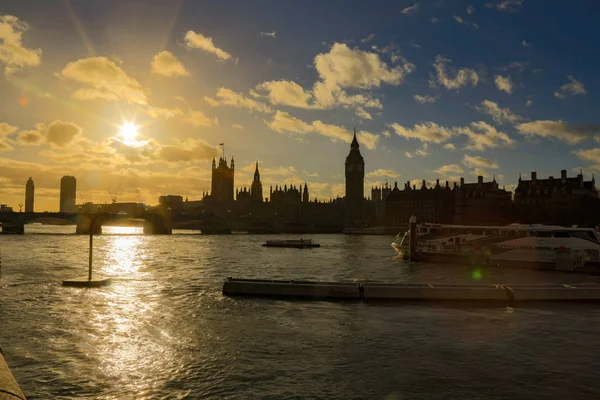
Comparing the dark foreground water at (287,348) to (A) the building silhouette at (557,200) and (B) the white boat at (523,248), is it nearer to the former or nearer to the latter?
(B) the white boat at (523,248)

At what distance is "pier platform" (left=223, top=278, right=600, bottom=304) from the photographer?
37500 millimetres

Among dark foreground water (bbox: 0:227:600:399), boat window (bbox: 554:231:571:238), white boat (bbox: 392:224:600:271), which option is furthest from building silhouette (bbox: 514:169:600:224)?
dark foreground water (bbox: 0:227:600:399)

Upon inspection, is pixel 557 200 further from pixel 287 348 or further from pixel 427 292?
pixel 287 348

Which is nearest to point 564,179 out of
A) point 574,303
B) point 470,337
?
point 574,303

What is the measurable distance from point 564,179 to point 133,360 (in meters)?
188

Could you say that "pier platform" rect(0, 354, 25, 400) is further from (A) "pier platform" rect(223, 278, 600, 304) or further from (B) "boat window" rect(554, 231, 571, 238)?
(B) "boat window" rect(554, 231, 571, 238)

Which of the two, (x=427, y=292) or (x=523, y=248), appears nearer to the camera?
(x=427, y=292)

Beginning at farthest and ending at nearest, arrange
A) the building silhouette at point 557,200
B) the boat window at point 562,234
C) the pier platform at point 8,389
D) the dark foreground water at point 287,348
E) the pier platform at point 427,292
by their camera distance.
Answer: the building silhouette at point 557,200 → the boat window at point 562,234 → the pier platform at point 427,292 → the dark foreground water at point 287,348 → the pier platform at point 8,389

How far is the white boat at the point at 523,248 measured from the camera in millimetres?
64438

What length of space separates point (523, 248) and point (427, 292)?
40.2m

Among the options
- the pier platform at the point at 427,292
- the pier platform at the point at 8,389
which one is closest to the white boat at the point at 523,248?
the pier platform at the point at 427,292

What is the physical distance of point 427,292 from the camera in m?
37.8

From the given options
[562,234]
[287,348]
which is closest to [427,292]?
[287,348]

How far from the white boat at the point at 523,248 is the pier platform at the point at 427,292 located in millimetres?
29129
